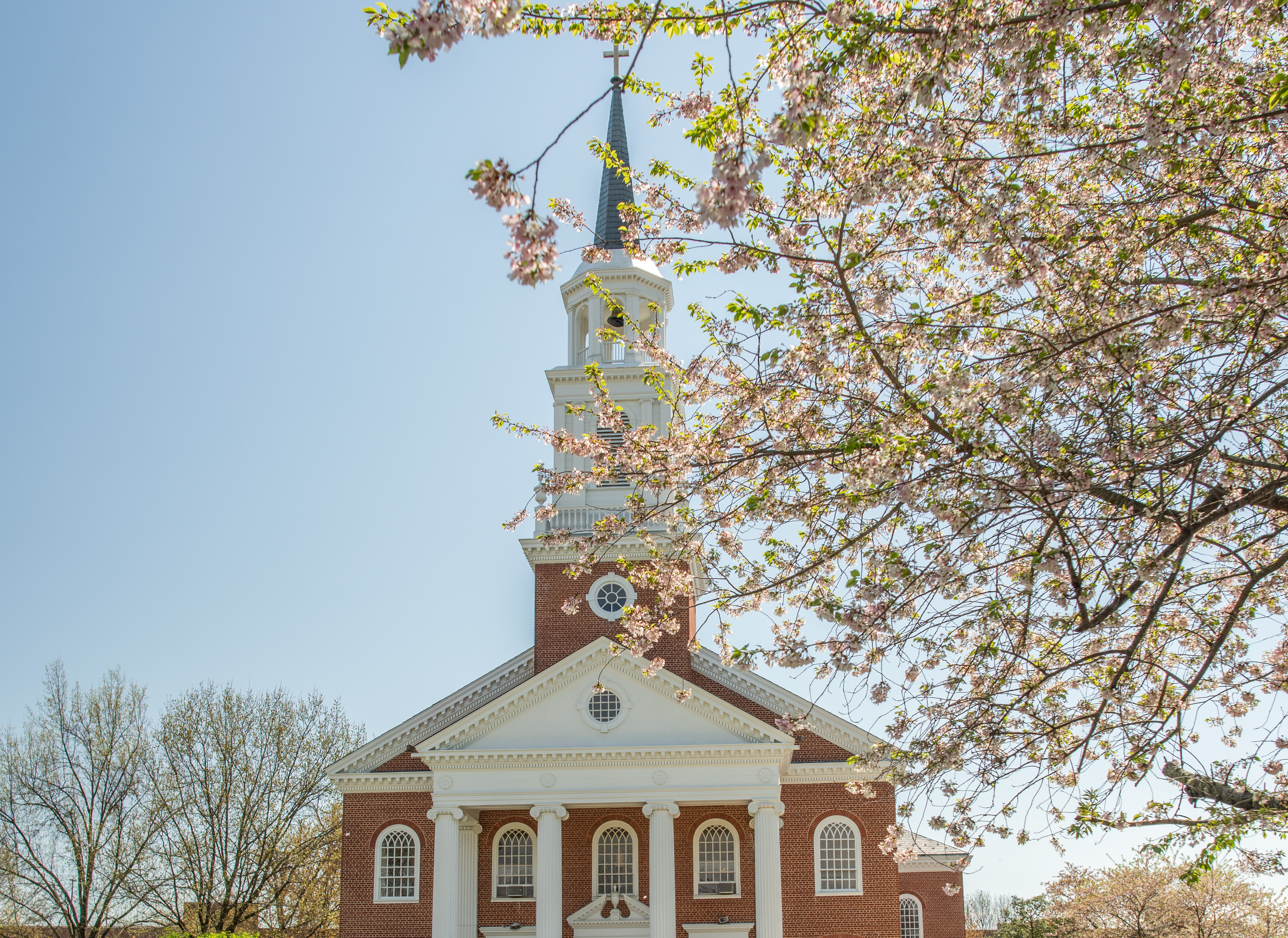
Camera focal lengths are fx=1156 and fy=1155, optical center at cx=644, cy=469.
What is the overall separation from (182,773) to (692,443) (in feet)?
107

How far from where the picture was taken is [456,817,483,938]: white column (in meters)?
28.1

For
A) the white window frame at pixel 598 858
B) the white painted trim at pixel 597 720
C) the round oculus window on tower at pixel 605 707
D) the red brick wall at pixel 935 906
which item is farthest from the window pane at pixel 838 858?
the red brick wall at pixel 935 906

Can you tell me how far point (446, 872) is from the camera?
26672 mm

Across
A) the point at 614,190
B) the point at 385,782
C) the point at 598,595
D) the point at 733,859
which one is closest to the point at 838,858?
the point at 733,859

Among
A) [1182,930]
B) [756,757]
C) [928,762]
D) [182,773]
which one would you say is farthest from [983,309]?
[182,773]

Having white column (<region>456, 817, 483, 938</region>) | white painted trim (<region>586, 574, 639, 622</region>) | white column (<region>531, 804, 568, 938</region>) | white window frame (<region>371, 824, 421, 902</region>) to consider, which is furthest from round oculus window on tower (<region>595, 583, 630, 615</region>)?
white window frame (<region>371, 824, 421, 902</region>)

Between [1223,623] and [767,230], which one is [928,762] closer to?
[1223,623]

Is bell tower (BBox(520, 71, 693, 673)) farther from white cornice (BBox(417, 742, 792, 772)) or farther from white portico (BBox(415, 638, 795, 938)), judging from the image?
white cornice (BBox(417, 742, 792, 772))

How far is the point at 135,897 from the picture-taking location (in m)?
36.7

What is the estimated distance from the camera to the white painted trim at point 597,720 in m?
27.5

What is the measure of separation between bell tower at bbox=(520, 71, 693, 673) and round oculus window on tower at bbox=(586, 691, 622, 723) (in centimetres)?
203

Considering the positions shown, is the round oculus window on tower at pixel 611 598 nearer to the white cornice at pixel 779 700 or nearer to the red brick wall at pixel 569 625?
the red brick wall at pixel 569 625

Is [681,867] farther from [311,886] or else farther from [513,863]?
[311,886]

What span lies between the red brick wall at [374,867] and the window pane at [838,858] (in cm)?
951
